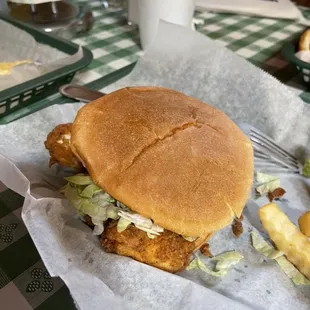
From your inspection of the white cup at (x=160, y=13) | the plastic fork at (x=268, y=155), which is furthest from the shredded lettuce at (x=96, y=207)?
the white cup at (x=160, y=13)

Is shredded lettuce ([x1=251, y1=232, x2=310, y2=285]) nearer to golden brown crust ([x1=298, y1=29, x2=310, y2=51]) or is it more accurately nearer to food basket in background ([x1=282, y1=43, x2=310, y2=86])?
food basket in background ([x1=282, y1=43, x2=310, y2=86])

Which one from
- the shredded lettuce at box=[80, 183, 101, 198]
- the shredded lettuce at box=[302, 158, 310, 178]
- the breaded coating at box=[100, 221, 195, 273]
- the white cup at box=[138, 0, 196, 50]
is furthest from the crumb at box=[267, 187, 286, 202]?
the white cup at box=[138, 0, 196, 50]

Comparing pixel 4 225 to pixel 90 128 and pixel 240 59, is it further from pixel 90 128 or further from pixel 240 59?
pixel 240 59

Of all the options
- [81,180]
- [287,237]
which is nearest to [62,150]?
[81,180]

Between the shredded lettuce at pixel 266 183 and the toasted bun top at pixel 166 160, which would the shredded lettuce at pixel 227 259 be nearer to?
the toasted bun top at pixel 166 160

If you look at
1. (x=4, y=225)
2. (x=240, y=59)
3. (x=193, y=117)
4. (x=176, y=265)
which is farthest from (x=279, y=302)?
(x=240, y=59)

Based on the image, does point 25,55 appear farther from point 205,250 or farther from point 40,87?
point 205,250
